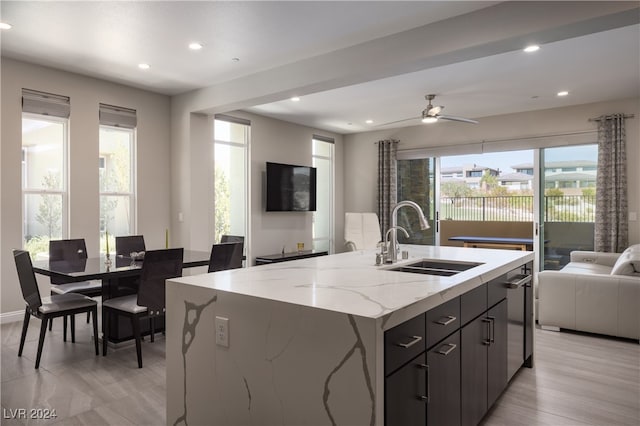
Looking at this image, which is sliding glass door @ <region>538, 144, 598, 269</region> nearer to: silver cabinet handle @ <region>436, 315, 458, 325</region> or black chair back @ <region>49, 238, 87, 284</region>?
silver cabinet handle @ <region>436, 315, 458, 325</region>

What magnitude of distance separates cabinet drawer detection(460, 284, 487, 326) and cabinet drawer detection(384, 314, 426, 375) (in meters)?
0.46

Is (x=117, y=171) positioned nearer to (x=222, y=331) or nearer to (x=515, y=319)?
(x=222, y=331)

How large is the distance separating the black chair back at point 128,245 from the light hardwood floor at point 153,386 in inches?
36.8

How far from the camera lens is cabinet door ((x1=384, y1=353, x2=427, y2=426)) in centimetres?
138

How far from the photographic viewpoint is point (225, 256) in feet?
12.5

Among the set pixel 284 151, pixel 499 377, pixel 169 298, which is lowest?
pixel 499 377

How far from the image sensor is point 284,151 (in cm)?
716

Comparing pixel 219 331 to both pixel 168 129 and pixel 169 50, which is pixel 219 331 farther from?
pixel 168 129

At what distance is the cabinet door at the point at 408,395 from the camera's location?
1.38 metres

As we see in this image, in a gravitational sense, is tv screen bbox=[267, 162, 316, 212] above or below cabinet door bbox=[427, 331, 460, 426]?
above

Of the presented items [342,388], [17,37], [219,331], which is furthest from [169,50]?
[342,388]

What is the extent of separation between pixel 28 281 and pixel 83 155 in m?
2.16

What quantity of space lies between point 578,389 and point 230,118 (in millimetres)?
5246

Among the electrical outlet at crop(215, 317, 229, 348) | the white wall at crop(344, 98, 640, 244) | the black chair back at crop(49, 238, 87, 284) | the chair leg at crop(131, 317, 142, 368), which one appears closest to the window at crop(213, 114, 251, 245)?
the black chair back at crop(49, 238, 87, 284)
